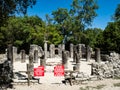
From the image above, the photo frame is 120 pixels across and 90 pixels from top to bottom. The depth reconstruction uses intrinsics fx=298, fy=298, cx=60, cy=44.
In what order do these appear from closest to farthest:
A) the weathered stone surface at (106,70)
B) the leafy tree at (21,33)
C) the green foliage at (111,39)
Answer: the weathered stone surface at (106,70) < the green foliage at (111,39) < the leafy tree at (21,33)

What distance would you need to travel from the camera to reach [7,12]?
23734 mm

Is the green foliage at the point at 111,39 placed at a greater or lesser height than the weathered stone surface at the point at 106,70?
greater

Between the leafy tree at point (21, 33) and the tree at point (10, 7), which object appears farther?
the leafy tree at point (21, 33)

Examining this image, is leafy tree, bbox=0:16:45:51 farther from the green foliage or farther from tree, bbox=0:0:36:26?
tree, bbox=0:0:36:26

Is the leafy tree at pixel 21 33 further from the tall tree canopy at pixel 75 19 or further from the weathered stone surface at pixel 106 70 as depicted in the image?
the weathered stone surface at pixel 106 70

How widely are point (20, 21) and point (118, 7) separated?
23675 mm

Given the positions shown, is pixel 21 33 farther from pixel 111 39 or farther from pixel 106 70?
pixel 106 70

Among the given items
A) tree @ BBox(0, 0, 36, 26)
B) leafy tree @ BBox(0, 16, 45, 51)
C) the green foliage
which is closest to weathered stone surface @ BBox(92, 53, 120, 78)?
tree @ BBox(0, 0, 36, 26)

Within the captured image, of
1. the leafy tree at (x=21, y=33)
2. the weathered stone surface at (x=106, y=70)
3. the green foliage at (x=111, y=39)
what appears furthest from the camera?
the leafy tree at (x=21, y=33)

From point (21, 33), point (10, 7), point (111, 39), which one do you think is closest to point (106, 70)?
point (10, 7)

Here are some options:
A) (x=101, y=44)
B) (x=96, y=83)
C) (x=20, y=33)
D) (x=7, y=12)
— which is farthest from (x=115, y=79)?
(x=20, y=33)

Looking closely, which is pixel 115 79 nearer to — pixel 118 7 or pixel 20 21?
pixel 20 21

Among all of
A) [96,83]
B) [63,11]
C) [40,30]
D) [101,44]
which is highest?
[63,11]

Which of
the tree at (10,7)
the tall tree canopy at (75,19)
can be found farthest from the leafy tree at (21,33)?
the tree at (10,7)
